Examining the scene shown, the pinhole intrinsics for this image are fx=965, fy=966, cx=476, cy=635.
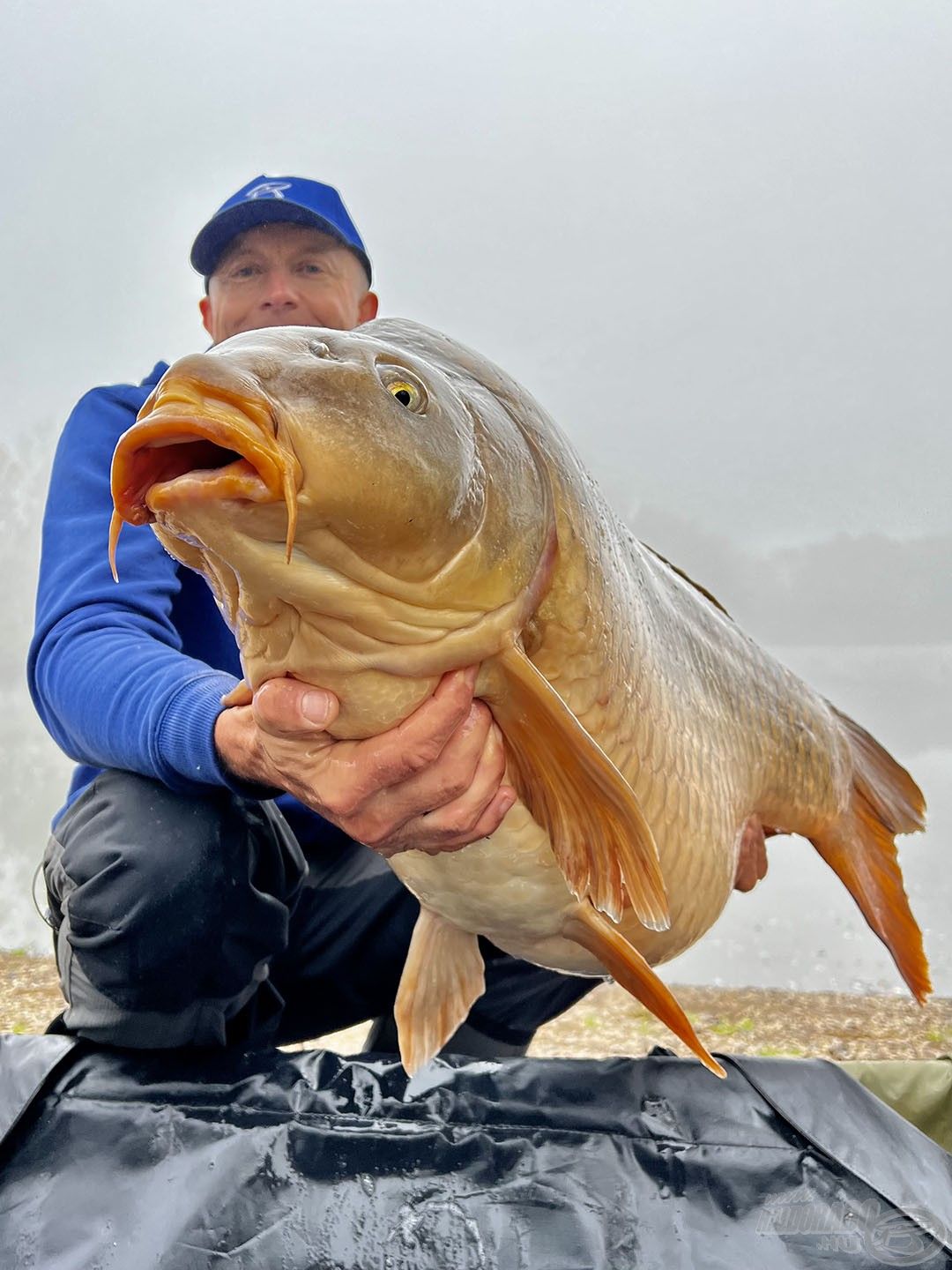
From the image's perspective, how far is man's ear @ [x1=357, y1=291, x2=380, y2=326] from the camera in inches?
78.2

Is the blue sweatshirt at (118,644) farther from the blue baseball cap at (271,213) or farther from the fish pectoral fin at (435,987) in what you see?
the blue baseball cap at (271,213)

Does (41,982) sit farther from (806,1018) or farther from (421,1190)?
(421,1190)

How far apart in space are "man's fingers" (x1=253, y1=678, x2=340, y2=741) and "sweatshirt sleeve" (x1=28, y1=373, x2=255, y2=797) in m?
0.35

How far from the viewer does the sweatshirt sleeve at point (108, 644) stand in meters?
1.12

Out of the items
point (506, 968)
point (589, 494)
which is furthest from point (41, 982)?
point (589, 494)

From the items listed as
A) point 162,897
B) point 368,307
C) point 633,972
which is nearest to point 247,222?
point 368,307

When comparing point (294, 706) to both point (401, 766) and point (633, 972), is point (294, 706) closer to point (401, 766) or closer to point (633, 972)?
point (401, 766)

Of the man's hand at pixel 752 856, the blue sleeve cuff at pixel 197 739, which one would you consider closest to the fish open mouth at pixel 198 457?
the blue sleeve cuff at pixel 197 739

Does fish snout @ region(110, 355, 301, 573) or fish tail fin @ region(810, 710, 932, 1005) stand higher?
fish snout @ region(110, 355, 301, 573)

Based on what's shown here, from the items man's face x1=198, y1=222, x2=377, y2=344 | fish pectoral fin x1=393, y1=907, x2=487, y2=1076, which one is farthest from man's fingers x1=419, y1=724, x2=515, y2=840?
man's face x1=198, y1=222, x2=377, y2=344

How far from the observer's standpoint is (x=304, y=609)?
0.68 metres

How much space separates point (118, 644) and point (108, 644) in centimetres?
1

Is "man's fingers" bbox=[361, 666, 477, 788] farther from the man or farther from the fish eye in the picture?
the fish eye

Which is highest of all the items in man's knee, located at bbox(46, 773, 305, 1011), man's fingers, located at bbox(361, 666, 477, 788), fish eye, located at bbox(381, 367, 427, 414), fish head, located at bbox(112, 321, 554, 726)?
fish eye, located at bbox(381, 367, 427, 414)
